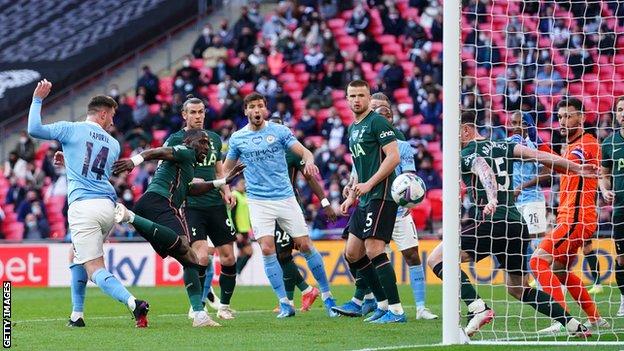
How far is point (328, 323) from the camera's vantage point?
12.2m

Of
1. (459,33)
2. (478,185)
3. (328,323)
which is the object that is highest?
(459,33)

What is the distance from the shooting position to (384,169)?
1164 centimetres

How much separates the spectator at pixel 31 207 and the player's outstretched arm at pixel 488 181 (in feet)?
51.9

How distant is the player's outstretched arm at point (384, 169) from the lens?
11.5 meters

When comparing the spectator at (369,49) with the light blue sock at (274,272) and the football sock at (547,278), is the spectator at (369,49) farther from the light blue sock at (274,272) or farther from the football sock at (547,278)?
the football sock at (547,278)

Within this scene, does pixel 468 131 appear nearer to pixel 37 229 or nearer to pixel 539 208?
pixel 539 208

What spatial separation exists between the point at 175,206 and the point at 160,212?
0.23 m

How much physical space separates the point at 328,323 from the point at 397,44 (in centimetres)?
1709

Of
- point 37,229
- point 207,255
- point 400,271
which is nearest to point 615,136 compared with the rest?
point 207,255

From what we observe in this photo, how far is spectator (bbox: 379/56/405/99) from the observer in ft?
87.5

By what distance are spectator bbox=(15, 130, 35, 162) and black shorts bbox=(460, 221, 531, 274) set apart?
18064 millimetres

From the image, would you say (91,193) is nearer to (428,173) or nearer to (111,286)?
(111,286)

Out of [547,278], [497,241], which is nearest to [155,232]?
[497,241]
